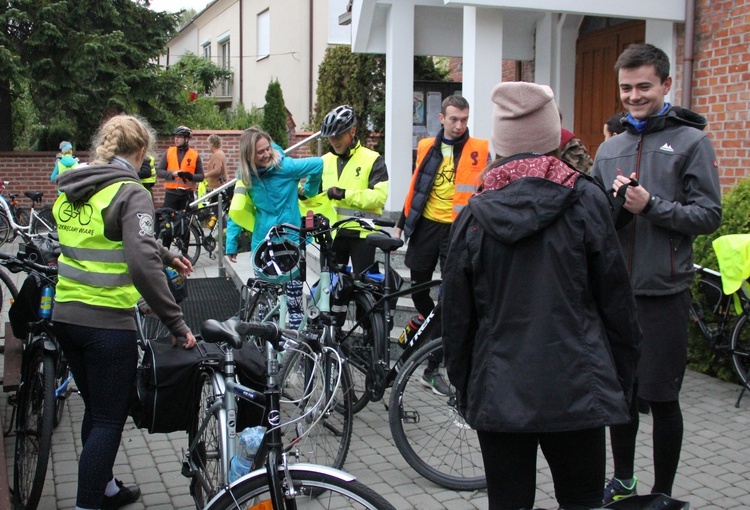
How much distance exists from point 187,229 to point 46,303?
25.6 ft

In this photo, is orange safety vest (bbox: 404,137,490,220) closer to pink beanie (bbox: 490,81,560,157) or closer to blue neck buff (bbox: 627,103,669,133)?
blue neck buff (bbox: 627,103,669,133)

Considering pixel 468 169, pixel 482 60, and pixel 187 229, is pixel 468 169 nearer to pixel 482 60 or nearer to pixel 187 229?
pixel 482 60

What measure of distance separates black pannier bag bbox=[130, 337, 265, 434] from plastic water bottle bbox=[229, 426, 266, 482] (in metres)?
0.23

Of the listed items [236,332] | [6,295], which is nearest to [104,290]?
[236,332]

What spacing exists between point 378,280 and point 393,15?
5.41 meters

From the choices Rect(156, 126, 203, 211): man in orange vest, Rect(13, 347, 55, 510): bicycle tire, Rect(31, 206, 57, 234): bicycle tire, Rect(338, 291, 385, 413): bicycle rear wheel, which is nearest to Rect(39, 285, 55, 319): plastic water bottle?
Rect(13, 347, 55, 510): bicycle tire

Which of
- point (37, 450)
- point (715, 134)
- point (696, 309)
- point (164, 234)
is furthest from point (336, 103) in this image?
point (37, 450)

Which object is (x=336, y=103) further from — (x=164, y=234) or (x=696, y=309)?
(x=696, y=309)

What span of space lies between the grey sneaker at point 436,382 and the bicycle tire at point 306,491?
178 cm

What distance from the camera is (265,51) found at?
2716 centimetres

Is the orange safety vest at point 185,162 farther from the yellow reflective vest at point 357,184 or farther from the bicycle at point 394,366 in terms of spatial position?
the bicycle at point 394,366

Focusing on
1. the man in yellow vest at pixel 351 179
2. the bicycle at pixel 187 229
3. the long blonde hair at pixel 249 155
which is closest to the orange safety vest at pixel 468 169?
the man in yellow vest at pixel 351 179

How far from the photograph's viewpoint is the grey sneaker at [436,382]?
4277 millimetres

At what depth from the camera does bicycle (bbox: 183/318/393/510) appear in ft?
8.13
